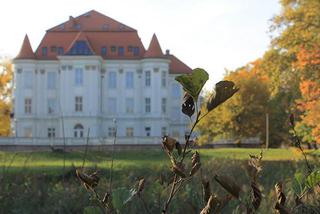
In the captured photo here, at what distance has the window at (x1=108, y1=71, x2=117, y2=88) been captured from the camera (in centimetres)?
6131

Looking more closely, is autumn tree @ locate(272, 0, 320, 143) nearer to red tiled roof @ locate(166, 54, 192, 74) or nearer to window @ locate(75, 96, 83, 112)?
window @ locate(75, 96, 83, 112)

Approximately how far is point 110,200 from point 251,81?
47929 mm

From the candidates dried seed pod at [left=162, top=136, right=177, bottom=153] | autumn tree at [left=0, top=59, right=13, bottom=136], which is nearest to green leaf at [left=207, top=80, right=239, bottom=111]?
dried seed pod at [left=162, top=136, right=177, bottom=153]

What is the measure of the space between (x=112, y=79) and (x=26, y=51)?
9.71 meters

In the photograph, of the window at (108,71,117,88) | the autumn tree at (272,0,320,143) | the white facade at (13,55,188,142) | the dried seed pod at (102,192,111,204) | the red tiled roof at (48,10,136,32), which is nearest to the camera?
the dried seed pod at (102,192,111,204)

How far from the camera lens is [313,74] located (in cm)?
2462

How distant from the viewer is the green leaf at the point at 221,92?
131 centimetres

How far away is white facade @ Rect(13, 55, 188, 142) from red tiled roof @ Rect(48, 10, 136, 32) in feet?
12.8

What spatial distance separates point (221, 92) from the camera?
1.32 metres

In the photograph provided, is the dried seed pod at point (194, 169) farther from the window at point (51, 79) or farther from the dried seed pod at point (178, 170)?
the window at point (51, 79)

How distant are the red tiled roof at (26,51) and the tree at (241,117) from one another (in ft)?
73.9

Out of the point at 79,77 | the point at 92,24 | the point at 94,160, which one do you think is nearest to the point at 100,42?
the point at 92,24

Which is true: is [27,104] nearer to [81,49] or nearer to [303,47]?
[81,49]

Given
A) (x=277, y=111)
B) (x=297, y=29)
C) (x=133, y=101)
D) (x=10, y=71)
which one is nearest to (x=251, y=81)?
(x=277, y=111)
